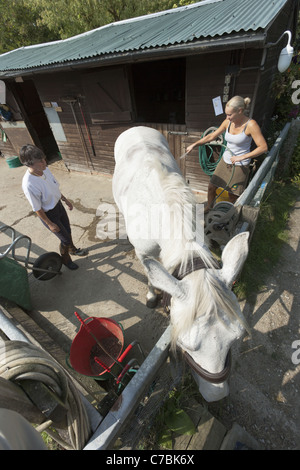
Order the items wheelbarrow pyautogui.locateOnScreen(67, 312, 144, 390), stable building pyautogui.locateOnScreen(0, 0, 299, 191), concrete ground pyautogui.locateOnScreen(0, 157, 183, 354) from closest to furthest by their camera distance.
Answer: wheelbarrow pyautogui.locateOnScreen(67, 312, 144, 390) → concrete ground pyautogui.locateOnScreen(0, 157, 183, 354) → stable building pyautogui.locateOnScreen(0, 0, 299, 191)

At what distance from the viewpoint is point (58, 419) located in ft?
3.51

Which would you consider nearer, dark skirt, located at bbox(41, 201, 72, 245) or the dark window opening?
dark skirt, located at bbox(41, 201, 72, 245)

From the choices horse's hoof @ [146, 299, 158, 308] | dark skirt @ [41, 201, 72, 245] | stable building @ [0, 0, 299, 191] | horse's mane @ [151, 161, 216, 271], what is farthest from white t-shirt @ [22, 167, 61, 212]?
stable building @ [0, 0, 299, 191]

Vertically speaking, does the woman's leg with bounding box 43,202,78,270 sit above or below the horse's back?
below

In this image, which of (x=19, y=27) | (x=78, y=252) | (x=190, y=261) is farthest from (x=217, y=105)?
(x=19, y=27)

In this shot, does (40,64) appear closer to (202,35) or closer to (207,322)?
(202,35)

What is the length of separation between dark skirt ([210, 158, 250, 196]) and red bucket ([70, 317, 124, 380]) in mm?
2732

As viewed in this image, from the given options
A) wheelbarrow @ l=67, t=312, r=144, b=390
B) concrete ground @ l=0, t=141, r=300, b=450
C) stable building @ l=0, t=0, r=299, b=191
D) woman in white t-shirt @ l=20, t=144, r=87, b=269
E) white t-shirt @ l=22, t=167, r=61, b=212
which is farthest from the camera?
stable building @ l=0, t=0, r=299, b=191

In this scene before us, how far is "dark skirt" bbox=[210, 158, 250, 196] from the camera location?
3387 millimetres

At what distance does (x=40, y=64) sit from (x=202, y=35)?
401 centimetres

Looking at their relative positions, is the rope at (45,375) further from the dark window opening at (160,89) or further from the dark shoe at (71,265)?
the dark window opening at (160,89)

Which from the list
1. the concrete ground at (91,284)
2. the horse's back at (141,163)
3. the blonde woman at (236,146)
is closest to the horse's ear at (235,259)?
the horse's back at (141,163)

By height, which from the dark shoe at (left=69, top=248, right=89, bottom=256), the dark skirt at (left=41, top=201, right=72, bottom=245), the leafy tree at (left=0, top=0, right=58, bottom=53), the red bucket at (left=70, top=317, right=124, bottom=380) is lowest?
the dark shoe at (left=69, top=248, right=89, bottom=256)

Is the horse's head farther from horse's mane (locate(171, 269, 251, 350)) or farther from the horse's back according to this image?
the horse's back
